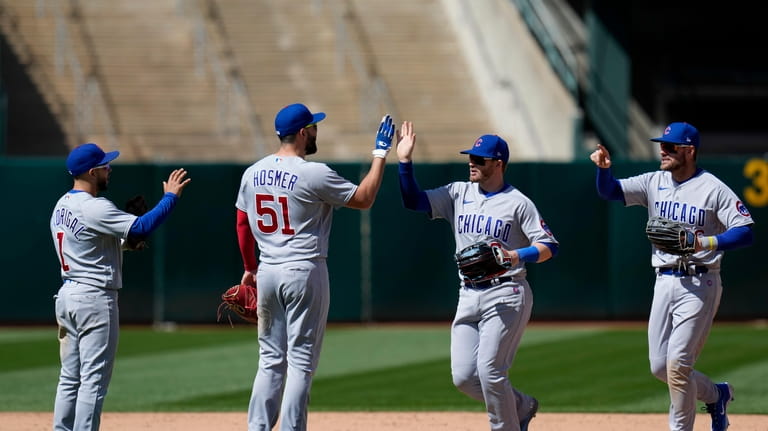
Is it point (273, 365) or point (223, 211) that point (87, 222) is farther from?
point (223, 211)

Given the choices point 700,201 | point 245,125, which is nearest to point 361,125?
point 245,125

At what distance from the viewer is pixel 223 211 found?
58.8 ft

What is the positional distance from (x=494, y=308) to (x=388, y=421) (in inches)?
102

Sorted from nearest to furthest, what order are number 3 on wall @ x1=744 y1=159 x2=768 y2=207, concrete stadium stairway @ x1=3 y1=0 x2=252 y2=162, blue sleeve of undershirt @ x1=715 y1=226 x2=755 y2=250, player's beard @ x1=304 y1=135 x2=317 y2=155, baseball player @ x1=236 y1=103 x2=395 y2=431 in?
baseball player @ x1=236 y1=103 x2=395 y2=431, player's beard @ x1=304 y1=135 x2=317 y2=155, blue sleeve of undershirt @ x1=715 y1=226 x2=755 y2=250, number 3 on wall @ x1=744 y1=159 x2=768 y2=207, concrete stadium stairway @ x1=3 y1=0 x2=252 y2=162

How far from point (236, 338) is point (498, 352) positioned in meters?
9.31

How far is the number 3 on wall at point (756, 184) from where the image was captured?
18000 millimetres

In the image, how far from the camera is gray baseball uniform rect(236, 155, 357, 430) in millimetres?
7695

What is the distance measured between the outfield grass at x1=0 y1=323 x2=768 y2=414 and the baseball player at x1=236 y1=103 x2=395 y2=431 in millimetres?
3377

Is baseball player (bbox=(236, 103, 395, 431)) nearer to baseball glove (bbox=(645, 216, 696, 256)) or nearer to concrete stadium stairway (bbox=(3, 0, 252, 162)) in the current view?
baseball glove (bbox=(645, 216, 696, 256))

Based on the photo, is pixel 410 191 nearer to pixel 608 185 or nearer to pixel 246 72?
pixel 608 185

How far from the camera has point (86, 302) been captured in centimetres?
794

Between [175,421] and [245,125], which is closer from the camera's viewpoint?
[175,421]

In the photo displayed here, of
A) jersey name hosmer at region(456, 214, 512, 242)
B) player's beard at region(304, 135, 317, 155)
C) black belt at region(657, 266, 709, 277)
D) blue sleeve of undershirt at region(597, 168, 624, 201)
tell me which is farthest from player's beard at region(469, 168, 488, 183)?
black belt at region(657, 266, 709, 277)

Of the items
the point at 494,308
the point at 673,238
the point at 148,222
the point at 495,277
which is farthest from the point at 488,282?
the point at 148,222
